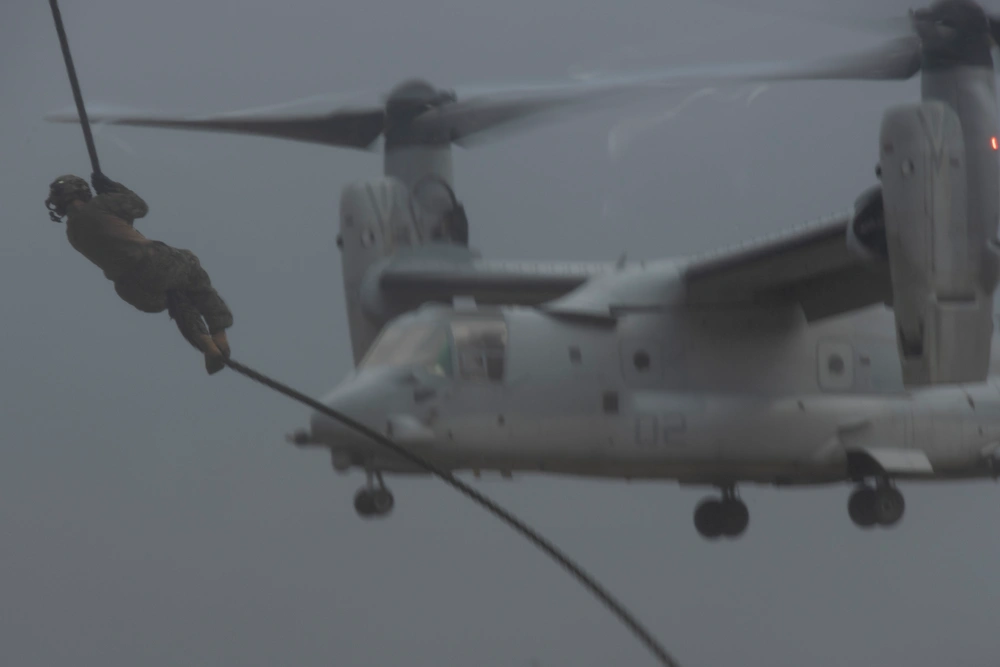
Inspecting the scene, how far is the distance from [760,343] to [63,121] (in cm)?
914

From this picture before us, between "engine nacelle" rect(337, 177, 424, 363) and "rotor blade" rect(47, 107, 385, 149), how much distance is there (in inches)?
28.8

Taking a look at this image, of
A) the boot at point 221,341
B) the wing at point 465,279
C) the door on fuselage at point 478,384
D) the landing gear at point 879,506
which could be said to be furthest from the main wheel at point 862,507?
the boot at point 221,341

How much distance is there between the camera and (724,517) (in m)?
22.5

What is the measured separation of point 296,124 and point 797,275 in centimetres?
646

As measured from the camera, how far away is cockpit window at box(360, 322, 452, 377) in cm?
1917

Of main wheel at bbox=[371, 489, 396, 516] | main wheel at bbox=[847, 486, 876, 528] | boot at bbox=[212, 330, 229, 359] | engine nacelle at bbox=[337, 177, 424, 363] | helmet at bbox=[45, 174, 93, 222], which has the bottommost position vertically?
main wheel at bbox=[847, 486, 876, 528]

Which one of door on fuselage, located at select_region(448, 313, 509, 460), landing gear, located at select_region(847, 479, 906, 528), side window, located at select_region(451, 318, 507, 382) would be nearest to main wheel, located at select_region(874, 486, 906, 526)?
landing gear, located at select_region(847, 479, 906, 528)

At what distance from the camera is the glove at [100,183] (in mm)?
11148

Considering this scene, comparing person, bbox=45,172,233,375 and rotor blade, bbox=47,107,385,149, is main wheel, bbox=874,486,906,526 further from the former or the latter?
person, bbox=45,172,233,375

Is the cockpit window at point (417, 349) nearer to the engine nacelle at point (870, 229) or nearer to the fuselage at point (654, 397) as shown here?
the fuselage at point (654, 397)

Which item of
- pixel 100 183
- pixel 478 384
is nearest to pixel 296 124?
pixel 478 384

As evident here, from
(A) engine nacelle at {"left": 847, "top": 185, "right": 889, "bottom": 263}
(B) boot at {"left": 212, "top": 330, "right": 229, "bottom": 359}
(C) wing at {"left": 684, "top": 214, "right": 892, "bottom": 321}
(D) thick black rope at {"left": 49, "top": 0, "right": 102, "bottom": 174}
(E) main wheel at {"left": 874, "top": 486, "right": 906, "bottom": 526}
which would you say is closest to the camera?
(D) thick black rope at {"left": 49, "top": 0, "right": 102, "bottom": 174}

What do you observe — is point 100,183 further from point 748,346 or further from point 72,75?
point 748,346

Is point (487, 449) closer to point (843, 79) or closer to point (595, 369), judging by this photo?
point (595, 369)
